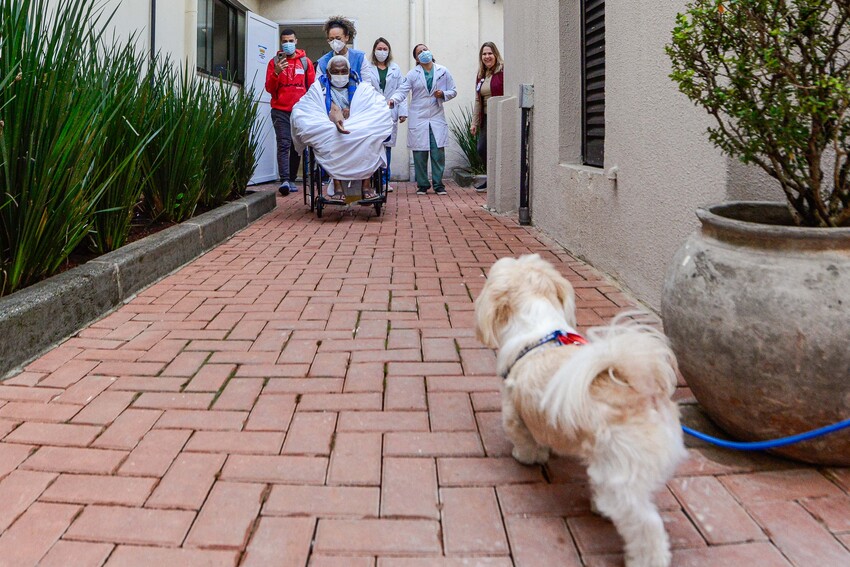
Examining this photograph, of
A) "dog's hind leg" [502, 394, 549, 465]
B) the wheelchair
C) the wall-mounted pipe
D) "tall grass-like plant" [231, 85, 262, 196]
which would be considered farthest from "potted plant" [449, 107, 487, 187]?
"dog's hind leg" [502, 394, 549, 465]

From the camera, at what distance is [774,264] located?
221 centimetres

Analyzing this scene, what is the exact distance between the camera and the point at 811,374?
214 cm

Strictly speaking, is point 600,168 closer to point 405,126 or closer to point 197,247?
point 197,247

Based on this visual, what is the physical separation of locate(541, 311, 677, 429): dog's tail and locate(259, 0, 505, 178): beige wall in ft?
37.7

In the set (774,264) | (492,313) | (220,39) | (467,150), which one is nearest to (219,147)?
(220,39)

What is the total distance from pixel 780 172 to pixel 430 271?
118 inches

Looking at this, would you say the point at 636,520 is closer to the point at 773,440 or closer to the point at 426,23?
the point at 773,440

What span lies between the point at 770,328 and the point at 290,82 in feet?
29.5

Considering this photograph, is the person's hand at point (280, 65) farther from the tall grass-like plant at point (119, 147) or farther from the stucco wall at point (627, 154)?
the tall grass-like plant at point (119, 147)

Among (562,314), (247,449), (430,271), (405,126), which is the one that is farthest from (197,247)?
(405,126)

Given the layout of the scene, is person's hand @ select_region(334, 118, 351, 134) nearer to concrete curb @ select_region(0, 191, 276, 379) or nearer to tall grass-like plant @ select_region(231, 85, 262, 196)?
tall grass-like plant @ select_region(231, 85, 262, 196)

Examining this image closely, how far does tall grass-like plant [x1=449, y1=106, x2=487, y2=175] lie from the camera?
12.1 metres

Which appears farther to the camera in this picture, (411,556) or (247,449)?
(247,449)

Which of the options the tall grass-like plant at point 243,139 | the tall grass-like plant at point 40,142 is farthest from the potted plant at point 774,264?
the tall grass-like plant at point 243,139
